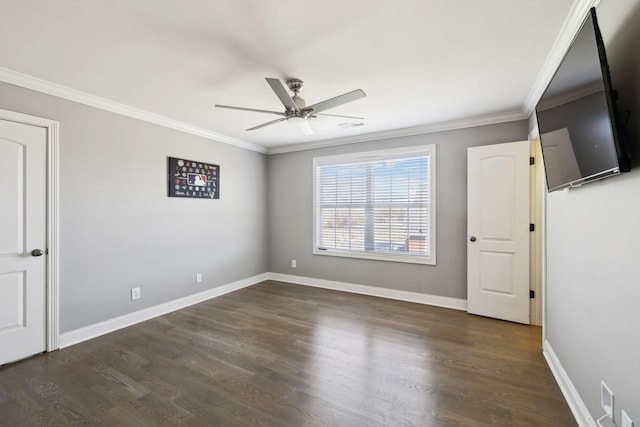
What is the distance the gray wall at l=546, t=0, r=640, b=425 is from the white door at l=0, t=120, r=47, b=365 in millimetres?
4066

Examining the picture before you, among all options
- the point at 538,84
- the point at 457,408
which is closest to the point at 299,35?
the point at 538,84

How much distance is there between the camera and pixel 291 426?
1637mm

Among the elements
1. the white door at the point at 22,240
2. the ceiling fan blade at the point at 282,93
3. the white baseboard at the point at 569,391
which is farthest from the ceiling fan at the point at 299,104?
the white baseboard at the point at 569,391

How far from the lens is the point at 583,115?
4.38 feet

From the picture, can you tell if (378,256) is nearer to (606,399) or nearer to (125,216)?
(606,399)

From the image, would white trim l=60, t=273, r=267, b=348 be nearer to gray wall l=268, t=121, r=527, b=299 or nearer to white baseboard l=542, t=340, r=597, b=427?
gray wall l=268, t=121, r=527, b=299

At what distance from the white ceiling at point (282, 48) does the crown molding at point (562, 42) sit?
0.11ft

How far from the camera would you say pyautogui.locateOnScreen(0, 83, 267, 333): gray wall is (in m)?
2.64

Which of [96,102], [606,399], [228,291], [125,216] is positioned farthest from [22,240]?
[606,399]

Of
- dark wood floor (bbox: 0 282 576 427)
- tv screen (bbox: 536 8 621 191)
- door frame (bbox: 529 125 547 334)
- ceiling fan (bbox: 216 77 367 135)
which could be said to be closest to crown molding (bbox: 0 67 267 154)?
ceiling fan (bbox: 216 77 367 135)

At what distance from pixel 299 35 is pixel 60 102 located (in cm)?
247

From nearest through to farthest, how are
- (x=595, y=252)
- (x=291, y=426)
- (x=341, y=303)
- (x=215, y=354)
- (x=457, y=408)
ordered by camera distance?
(x=595, y=252), (x=291, y=426), (x=457, y=408), (x=215, y=354), (x=341, y=303)

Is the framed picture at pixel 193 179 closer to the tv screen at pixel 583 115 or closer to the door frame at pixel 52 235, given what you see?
the door frame at pixel 52 235

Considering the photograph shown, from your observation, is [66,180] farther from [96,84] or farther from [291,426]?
[291,426]
